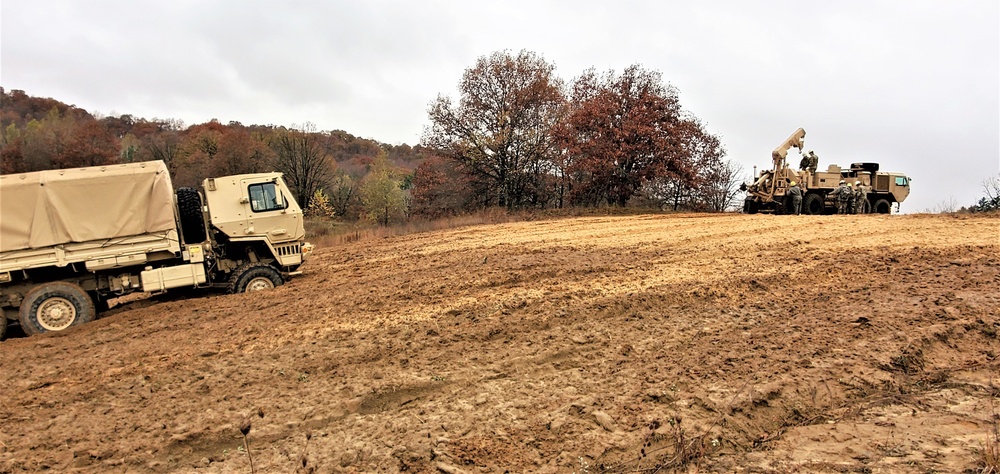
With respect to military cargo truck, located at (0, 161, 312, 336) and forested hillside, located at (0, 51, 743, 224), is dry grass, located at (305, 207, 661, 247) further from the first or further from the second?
military cargo truck, located at (0, 161, 312, 336)

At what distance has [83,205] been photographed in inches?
375

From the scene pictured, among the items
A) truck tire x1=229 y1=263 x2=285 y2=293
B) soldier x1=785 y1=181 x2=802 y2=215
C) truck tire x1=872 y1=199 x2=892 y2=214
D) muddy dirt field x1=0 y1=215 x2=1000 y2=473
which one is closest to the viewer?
muddy dirt field x1=0 y1=215 x2=1000 y2=473

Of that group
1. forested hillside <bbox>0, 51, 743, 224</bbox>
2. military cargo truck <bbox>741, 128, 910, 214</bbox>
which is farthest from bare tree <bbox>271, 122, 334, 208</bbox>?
military cargo truck <bbox>741, 128, 910, 214</bbox>

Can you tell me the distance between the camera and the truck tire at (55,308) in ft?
30.2

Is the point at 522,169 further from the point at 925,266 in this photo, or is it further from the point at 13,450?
the point at 13,450

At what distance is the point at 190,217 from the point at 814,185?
21.2 meters

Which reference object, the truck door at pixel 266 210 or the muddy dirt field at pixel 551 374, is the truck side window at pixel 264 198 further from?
the muddy dirt field at pixel 551 374

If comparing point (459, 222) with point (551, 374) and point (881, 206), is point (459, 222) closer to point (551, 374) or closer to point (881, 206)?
point (881, 206)

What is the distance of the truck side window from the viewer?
11.4 metres

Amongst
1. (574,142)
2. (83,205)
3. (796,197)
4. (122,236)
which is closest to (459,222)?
(574,142)

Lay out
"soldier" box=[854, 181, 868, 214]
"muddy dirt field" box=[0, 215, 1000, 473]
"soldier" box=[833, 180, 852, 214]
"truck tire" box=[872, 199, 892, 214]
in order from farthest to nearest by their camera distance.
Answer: "truck tire" box=[872, 199, 892, 214], "soldier" box=[854, 181, 868, 214], "soldier" box=[833, 180, 852, 214], "muddy dirt field" box=[0, 215, 1000, 473]

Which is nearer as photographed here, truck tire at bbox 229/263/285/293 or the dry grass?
truck tire at bbox 229/263/285/293

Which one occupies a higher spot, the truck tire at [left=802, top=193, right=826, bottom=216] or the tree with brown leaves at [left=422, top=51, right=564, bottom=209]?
the tree with brown leaves at [left=422, top=51, right=564, bottom=209]

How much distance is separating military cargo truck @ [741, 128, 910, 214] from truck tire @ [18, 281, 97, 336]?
838 inches
